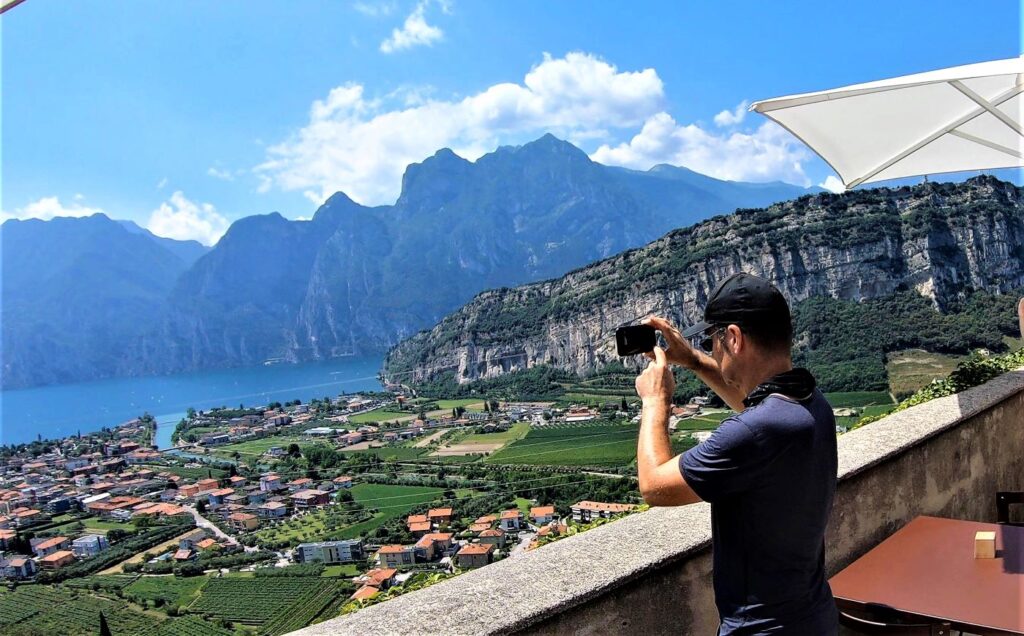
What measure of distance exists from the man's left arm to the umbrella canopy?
7.44ft

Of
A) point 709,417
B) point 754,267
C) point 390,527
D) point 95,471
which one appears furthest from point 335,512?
point 754,267

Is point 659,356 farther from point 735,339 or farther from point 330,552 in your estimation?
point 330,552

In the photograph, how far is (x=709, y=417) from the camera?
30062 millimetres

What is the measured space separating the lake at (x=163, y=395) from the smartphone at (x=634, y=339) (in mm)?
61204

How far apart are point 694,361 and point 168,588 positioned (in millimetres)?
21903

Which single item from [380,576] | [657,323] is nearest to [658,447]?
[657,323]

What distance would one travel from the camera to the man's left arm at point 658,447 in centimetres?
108

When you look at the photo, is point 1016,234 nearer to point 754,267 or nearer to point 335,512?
point 754,267

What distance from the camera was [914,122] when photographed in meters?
3.36

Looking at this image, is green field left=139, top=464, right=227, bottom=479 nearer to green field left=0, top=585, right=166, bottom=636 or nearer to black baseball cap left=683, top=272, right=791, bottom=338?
green field left=0, top=585, right=166, bottom=636

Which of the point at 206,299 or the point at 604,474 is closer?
the point at 604,474

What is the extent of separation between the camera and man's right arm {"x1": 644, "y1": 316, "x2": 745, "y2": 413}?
1482mm

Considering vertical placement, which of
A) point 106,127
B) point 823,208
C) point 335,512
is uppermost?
point 106,127

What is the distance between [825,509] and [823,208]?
60902mm
